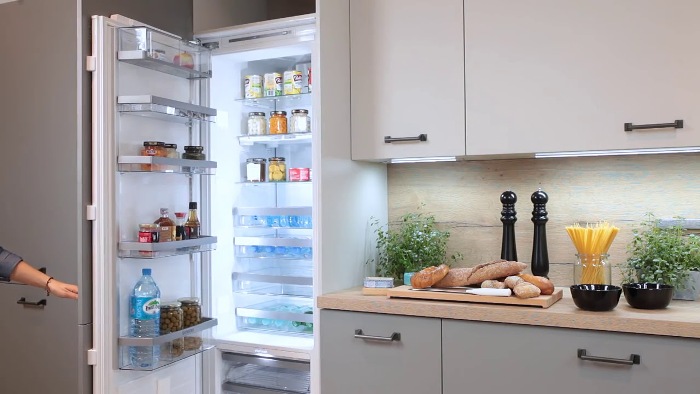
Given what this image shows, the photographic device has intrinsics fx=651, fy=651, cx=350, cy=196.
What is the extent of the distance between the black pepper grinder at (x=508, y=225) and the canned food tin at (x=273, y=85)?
104cm

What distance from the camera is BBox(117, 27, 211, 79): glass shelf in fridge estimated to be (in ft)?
7.43

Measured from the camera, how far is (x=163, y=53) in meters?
2.41

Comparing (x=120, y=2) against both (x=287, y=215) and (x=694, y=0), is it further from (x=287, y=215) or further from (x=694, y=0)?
(x=694, y=0)

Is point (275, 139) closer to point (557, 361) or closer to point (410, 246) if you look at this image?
point (410, 246)

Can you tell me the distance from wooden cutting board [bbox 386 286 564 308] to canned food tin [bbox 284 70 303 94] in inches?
37.2

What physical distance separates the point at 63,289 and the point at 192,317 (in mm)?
485

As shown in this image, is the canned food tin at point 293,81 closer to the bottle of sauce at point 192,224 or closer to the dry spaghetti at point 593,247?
the bottle of sauce at point 192,224

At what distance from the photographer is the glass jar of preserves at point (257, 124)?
9.27 feet

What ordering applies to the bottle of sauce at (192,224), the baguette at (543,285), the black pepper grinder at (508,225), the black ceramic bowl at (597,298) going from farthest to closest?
the black pepper grinder at (508,225), the bottle of sauce at (192,224), the baguette at (543,285), the black ceramic bowl at (597,298)

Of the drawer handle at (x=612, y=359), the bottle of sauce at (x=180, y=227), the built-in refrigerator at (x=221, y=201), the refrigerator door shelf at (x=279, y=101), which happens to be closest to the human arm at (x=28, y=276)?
the built-in refrigerator at (x=221, y=201)

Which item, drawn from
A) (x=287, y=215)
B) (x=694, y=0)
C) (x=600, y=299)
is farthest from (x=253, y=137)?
(x=694, y=0)

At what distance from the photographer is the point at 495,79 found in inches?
95.0

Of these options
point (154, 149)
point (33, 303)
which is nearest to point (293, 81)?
point (154, 149)

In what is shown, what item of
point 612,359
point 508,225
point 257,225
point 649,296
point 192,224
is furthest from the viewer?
point 257,225
